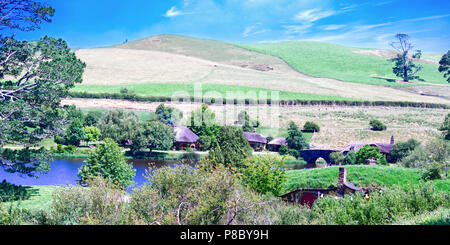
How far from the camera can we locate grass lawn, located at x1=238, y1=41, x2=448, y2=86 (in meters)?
45.2

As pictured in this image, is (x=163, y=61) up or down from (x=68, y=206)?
up

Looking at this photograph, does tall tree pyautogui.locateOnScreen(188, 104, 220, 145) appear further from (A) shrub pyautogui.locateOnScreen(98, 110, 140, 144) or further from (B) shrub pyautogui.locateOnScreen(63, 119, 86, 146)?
(B) shrub pyautogui.locateOnScreen(63, 119, 86, 146)

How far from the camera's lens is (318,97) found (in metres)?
35.2

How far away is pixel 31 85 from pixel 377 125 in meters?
22.9

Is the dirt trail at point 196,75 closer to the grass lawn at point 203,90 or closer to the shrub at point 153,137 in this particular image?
the grass lawn at point 203,90

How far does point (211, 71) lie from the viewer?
1805 inches

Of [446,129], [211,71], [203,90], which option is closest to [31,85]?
[203,90]

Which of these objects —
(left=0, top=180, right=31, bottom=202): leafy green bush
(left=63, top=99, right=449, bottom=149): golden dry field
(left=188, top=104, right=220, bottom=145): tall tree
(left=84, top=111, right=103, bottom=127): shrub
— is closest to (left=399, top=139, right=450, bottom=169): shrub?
(left=63, top=99, right=449, bottom=149): golden dry field

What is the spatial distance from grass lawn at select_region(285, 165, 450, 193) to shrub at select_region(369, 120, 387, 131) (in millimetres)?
8148

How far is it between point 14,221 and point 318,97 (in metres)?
30.8

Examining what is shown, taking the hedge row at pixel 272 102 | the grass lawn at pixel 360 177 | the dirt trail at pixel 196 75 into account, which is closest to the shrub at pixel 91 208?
the grass lawn at pixel 360 177

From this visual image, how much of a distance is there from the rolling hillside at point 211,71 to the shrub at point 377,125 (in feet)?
Result: 24.9
